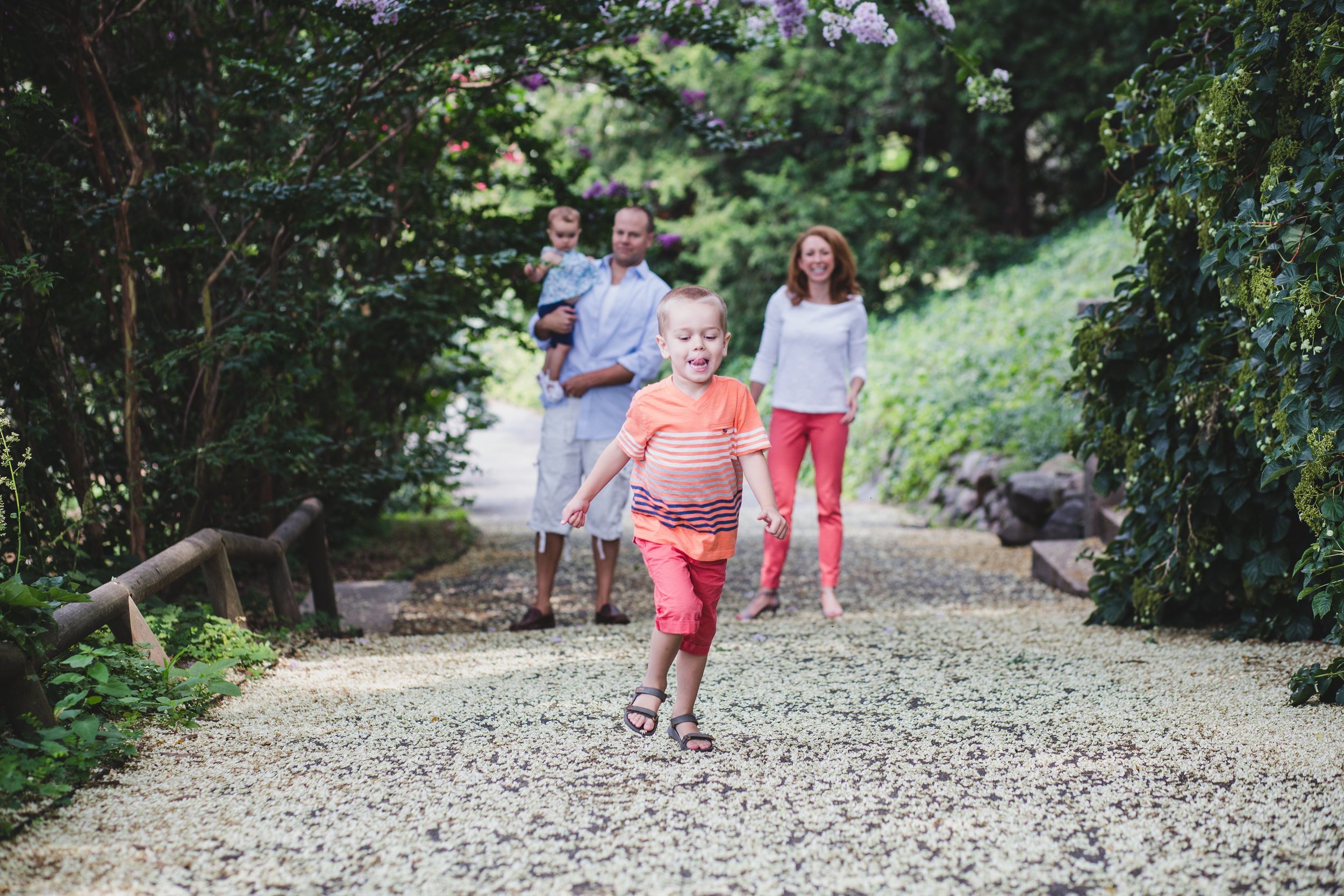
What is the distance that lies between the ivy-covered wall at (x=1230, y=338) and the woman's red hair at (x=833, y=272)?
1115 mm

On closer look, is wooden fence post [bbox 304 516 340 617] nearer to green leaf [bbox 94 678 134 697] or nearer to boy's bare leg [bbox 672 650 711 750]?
green leaf [bbox 94 678 134 697]

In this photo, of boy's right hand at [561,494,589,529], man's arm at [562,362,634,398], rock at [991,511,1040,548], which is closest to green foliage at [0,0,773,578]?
man's arm at [562,362,634,398]

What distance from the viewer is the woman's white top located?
4.95 metres

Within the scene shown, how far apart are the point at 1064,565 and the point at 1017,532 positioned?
5.42 feet

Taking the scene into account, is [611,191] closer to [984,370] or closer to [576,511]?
[576,511]

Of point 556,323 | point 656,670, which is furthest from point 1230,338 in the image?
point 556,323

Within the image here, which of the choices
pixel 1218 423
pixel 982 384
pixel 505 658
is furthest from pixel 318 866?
pixel 982 384

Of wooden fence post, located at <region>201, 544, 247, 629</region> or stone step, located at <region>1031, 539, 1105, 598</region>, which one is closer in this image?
wooden fence post, located at <region>201, 544, 247, 629</region>

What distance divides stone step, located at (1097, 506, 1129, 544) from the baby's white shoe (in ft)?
9.13

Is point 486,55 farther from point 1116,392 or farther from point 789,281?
point 1116,392

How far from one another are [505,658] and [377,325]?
8.38 ft

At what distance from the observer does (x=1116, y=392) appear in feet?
14.5

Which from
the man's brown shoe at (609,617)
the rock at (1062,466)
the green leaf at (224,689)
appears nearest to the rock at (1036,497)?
the rock at (1062,466)

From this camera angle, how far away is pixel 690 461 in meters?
2.97
